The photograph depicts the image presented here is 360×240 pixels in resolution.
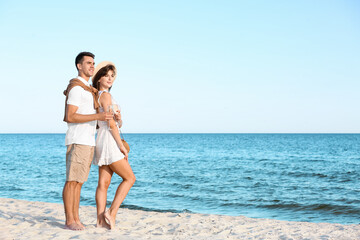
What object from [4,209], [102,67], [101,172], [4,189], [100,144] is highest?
[102,67]

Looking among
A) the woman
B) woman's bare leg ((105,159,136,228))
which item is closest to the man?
the woman

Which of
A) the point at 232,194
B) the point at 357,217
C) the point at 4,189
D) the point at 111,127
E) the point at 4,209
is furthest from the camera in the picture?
the point at 4,189

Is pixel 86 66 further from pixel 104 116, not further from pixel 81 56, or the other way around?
pixel 104 116

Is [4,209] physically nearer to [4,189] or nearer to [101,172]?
[101,172]

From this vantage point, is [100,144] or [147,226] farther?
[147,226]

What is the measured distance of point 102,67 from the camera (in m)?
4.31

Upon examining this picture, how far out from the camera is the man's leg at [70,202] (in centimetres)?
414

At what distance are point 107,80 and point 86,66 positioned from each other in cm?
30

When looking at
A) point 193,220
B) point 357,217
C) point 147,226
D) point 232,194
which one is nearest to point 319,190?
point 232,194

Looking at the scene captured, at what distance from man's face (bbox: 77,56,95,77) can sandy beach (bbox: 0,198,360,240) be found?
191 centimetres

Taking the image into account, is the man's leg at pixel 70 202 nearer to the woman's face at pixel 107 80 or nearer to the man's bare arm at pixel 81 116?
the man's bare arm at pixel 81 116

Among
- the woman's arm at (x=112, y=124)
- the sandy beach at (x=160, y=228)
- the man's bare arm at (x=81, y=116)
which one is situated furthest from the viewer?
the sandy beach at (x=160, y=228)

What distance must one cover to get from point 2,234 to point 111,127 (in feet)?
6.20

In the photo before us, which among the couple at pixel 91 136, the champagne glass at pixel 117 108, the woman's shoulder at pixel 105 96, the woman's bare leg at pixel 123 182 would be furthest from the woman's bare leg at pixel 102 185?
the woman's shoulder at pixel 105 96
